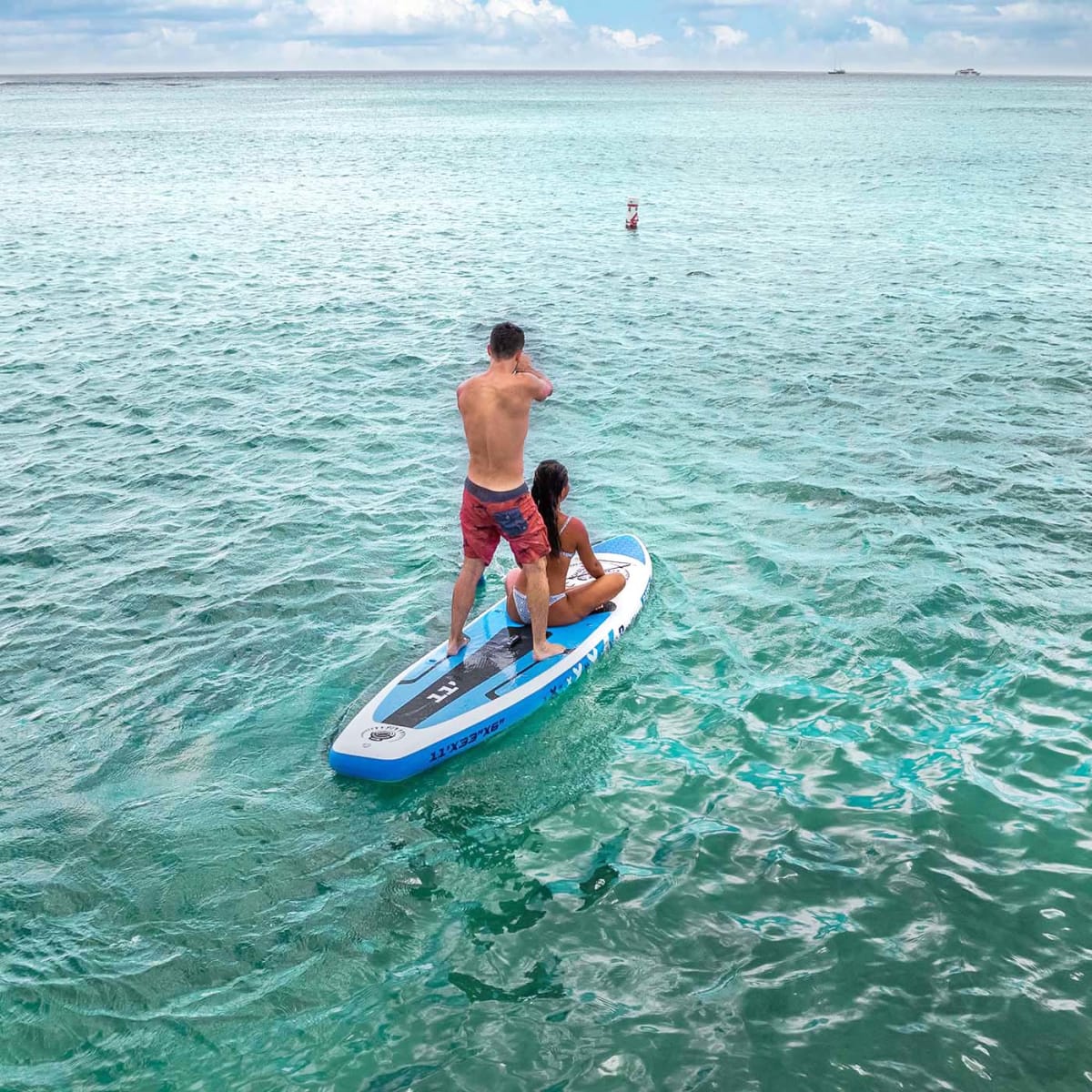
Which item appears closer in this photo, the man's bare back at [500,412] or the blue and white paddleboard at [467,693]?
the blue and white paddleboard at [467,693]

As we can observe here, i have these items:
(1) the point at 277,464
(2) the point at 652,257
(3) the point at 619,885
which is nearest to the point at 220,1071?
(3) the point at 619,885

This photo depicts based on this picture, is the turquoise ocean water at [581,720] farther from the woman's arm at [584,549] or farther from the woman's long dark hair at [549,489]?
the woman's long dark hair at [549,489]

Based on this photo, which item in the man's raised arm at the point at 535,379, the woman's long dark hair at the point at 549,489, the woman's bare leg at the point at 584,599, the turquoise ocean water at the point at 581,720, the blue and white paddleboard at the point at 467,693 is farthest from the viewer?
the woman's bare leg at the point at 584,599

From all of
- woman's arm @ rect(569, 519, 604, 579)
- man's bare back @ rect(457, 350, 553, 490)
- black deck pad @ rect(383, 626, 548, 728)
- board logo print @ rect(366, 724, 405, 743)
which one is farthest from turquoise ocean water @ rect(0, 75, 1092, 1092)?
man's bare back @ rect(457, 350, 553, 490)

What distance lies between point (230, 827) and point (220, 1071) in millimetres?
2158

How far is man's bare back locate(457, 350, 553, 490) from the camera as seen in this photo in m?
8.51

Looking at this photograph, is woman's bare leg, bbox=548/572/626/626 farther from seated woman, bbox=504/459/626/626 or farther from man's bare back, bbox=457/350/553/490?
man's bare back, bbox=457/350/553/490

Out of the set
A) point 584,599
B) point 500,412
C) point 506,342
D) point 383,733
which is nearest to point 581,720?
point 584,599

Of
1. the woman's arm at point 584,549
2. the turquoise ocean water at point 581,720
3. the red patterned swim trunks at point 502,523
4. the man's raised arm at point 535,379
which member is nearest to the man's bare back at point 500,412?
the man's raised arm at point 535,379

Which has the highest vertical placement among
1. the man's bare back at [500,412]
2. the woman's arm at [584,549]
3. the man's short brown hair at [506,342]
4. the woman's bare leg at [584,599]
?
the man's short brown hair at [506,342]

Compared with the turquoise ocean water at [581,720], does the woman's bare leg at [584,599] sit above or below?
above

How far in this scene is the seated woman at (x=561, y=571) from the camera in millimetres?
9000

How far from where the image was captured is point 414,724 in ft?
26.9

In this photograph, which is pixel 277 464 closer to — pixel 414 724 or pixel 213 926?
pixel 414 724
